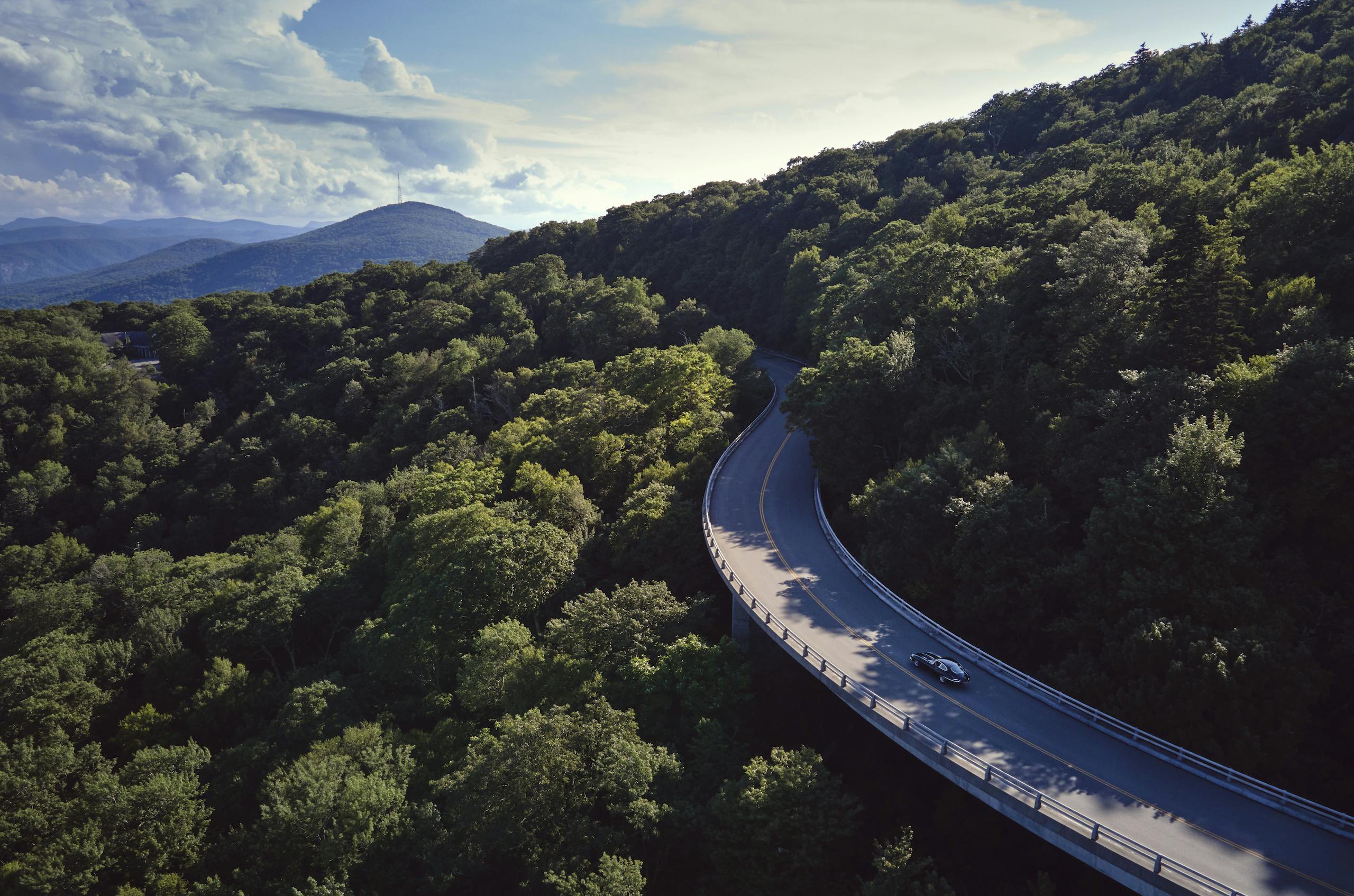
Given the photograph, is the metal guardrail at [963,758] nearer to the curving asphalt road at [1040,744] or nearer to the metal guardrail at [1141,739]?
the curving asphalt road at [1040,744]

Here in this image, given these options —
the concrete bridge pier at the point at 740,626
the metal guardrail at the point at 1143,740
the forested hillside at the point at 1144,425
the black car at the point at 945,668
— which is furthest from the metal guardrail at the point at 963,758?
the forested hillside at the point at 1144,425

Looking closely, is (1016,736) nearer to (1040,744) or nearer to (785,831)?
(1040,744)

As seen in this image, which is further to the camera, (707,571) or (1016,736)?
(707,571)

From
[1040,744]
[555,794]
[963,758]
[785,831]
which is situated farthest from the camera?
[555,794]

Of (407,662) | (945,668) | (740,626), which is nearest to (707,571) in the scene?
(740,626)

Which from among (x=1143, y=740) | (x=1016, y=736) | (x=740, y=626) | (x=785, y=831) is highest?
(x=1143, y=740)

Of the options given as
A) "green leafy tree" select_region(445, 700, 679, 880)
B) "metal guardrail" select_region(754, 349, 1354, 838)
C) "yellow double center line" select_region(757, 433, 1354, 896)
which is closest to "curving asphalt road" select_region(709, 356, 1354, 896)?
"yellow double center line" select_region(757, 433, 1354, 896)

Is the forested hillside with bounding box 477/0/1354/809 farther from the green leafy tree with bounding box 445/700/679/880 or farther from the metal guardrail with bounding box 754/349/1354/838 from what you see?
the green leafy tree with bounding box 445/700/679/880

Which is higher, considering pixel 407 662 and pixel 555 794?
pixel 555 794
